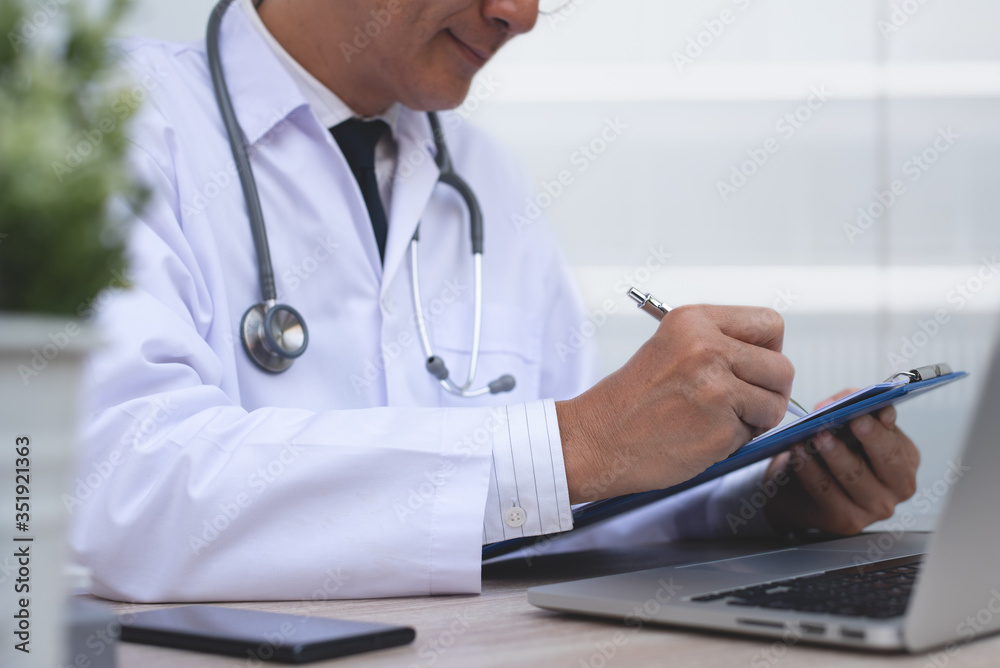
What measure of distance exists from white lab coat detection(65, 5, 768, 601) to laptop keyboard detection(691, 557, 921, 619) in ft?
0.78

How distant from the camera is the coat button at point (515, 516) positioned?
755mm

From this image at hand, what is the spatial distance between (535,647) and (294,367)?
616mm

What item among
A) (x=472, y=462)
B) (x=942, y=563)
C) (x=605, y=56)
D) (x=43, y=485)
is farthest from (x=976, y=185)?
(x=43, y=485)

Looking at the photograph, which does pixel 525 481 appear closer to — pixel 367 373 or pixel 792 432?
pixel 792 432

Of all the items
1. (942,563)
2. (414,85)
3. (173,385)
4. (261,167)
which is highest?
(414,85)

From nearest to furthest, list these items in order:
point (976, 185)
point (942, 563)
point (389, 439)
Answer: point (942, 563) → point (389, 439) → point (976, 185)

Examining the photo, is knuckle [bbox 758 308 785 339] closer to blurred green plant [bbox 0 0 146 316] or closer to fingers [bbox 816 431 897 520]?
fingers [bbox 816 431 897 520]

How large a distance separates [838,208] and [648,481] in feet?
3.94

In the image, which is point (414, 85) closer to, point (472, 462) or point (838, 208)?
point (472, 462)

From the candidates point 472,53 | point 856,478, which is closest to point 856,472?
point 856,478

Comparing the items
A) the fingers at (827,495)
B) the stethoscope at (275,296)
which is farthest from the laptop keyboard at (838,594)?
the stethoscope at (275,296)

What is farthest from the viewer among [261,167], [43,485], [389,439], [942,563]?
[261,167]

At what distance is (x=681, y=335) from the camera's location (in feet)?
2.56

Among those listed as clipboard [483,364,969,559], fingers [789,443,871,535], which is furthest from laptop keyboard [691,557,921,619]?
fingers [789,443,871,535]
